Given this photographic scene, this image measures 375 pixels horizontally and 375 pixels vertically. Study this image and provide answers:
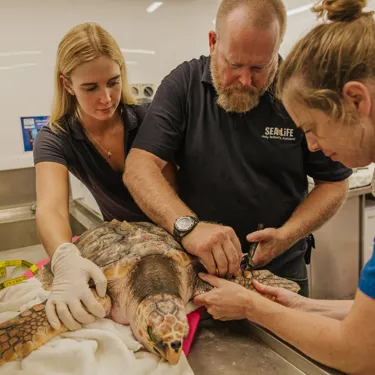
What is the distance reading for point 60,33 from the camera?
9.18 ft

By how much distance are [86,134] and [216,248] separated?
2.32 ft

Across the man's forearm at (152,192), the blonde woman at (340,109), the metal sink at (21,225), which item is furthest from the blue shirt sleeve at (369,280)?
the metal sink at (21,225)

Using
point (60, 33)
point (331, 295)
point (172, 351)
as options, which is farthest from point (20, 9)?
point (331, 295)

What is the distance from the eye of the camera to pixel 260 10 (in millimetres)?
1123

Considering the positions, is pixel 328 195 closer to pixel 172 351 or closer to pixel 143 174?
pixel 143 174

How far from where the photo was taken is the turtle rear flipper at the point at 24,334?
80 cm

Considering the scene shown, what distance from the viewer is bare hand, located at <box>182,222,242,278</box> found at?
106 centimetres

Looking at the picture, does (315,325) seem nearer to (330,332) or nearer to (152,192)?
(330,332)

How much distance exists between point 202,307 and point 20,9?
2.51 metres

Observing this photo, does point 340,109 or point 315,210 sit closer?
point 340,109

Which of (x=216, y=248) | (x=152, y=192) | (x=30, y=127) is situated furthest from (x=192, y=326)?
(x=30, y=127)

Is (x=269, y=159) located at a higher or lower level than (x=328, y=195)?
higher

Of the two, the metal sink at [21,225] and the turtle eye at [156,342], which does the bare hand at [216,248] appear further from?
the metal sink at [21,225]

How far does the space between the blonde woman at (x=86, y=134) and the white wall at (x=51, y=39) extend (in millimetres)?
1390
